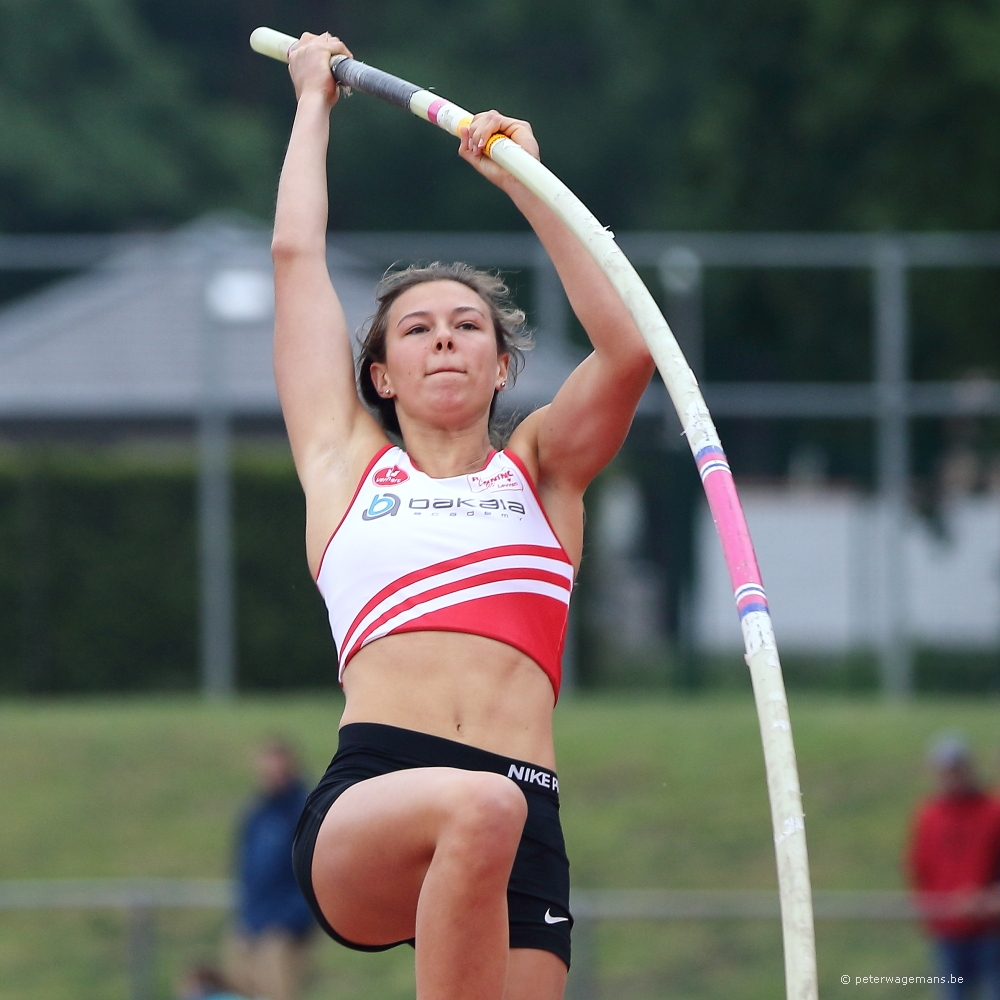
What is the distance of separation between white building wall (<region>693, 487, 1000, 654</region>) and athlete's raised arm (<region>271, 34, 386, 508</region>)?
31.9ft

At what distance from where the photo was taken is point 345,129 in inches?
1062

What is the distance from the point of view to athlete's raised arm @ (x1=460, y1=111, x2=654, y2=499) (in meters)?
3.92

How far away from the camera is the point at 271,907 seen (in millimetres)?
8719

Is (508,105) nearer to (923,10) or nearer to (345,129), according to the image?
(345,129)

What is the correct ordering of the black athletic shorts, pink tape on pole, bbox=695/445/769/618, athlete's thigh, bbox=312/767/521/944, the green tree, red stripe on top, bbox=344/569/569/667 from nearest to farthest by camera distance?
athlete's thigh, bbox=312/767/521/944 → pink tape on pole, bbox=695/445/769/618 → the black athletic shorts → red stripe on top, bbox=344/569/569/667 → the green tree

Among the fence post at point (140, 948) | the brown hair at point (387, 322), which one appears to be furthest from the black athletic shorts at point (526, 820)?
the fence post at point (140, 948)

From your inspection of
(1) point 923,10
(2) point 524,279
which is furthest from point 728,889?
(1) point 923,10

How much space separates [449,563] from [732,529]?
0.60 meters

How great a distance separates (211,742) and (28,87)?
46.9ft

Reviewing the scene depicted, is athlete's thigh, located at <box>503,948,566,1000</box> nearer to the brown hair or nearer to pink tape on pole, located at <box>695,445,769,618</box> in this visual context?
pink tape on pole, located at <box>695,445,769,618</box>

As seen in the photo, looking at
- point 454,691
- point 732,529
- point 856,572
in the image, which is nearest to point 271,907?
point 454,691

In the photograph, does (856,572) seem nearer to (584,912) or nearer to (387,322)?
(584,912)

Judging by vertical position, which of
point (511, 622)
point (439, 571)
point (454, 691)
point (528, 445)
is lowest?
point (454, 691)

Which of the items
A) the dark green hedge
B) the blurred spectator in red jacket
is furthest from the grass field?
the blurred spectator in red jacket
